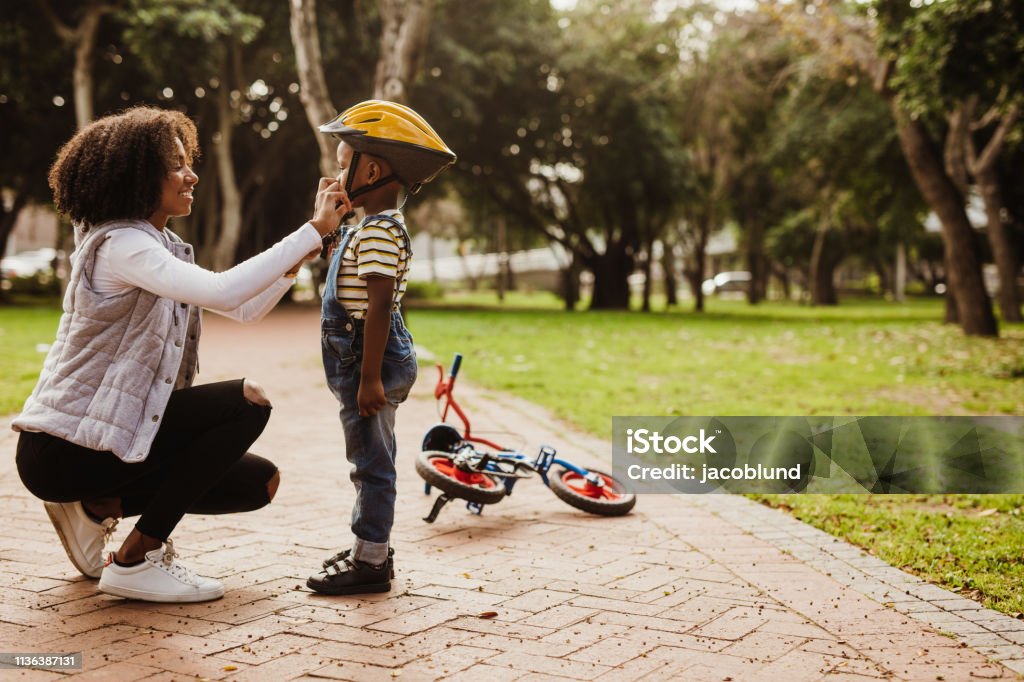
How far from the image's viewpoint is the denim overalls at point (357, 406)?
3.59 m

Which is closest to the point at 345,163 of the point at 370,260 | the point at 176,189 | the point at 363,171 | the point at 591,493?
the point at 363,171

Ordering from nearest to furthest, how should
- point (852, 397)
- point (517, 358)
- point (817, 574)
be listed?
point (817, 574)
point (852, 397)
point (517, 358)

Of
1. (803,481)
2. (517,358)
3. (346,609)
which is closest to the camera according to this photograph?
(346,609)

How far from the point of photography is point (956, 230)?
17016 mm

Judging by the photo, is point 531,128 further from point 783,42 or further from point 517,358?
point 517,358

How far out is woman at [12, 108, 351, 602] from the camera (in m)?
3.17

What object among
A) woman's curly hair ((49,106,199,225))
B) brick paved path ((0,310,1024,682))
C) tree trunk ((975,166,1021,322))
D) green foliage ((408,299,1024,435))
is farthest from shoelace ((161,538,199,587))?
tree trunk ((975,166,1021,322))

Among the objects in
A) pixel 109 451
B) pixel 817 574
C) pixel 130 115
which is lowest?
pixel 817 574

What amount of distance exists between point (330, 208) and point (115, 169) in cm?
71

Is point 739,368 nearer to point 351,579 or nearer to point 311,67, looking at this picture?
point 311,67

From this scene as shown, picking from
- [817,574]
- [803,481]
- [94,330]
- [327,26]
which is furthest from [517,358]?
[327,26]

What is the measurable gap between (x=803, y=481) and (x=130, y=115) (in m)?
4.24

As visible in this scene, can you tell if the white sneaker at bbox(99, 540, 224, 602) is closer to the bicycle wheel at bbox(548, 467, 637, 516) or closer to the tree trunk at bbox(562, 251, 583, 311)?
the bicycle wheel at bbox(548, 467, 637, 516)

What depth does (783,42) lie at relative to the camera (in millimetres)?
23188
